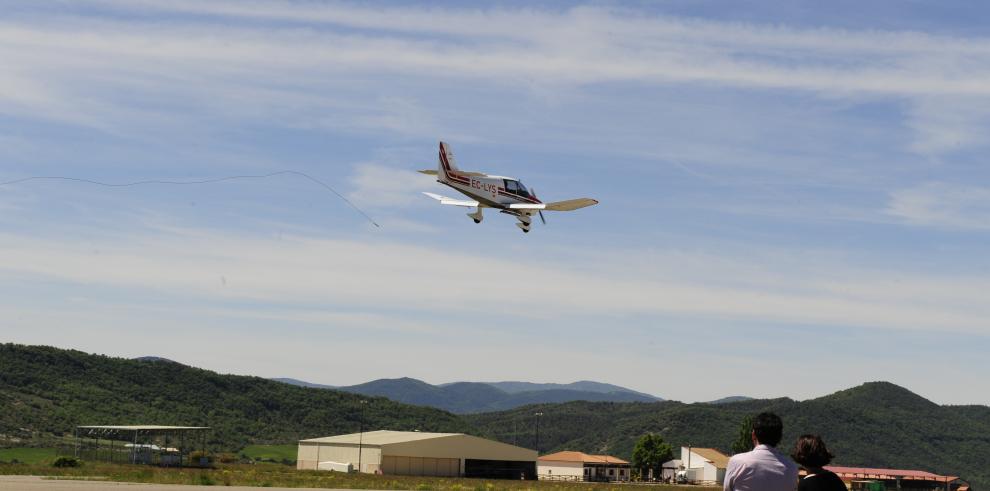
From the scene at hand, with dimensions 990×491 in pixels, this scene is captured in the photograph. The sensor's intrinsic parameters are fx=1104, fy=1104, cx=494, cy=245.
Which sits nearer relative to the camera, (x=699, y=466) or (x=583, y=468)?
(x=583, y=468)

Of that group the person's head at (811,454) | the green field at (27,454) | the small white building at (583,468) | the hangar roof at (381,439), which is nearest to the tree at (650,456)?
the small white building at (583,468)

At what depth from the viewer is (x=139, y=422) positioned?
176625 mm

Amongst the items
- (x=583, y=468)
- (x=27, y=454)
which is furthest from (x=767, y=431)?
(x=583, y=468)

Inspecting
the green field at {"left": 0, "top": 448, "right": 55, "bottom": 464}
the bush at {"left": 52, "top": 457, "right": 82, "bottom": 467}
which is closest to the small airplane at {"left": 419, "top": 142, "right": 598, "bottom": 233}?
the bush at {"left": 52, "top": 457, "right": 82, "bottom": 467}

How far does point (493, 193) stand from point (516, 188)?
134cm

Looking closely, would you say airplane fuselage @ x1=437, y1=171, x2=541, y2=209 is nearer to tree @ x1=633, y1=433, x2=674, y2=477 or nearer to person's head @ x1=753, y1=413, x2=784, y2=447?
person's head @ x1=753, y1=413, x2=784, y2=447

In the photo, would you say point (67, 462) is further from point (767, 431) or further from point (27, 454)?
point (767, 431)

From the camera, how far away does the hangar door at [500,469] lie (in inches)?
4948

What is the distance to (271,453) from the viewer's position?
155750mm

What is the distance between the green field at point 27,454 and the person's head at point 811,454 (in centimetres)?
10138

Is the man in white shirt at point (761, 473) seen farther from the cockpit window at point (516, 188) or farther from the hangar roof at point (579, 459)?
the hangar roof at point (579, 459)

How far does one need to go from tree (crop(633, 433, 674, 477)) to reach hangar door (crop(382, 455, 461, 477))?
1775 inches

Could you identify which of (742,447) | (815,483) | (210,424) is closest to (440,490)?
(815,483)

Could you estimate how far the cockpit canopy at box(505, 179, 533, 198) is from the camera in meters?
56.3
